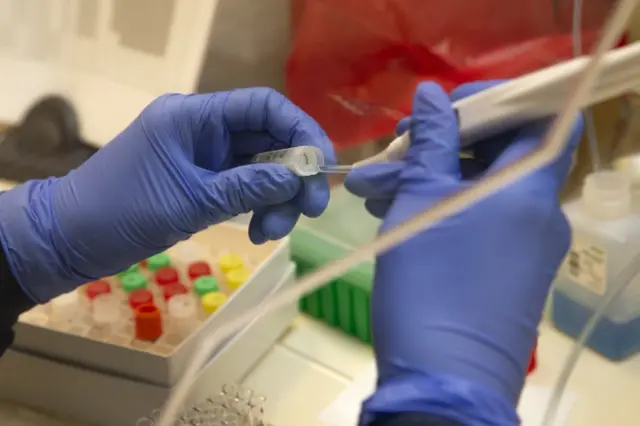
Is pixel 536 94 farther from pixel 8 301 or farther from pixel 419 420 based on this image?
pixel 8 301

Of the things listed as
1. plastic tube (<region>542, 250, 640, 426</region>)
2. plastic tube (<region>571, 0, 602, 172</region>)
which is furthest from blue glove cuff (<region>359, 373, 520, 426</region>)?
plastic tube (<region>571, 0, 602, 172</region>)

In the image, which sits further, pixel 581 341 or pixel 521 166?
pixel 581 341

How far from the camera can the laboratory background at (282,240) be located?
0.79 meters

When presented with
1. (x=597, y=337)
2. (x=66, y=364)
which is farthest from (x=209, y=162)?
(x=597, y=337)

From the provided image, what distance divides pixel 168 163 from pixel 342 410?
1.08 ft

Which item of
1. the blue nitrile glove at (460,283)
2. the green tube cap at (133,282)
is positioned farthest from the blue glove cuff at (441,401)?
the green tube cap at (133,282)

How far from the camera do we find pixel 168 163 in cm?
68

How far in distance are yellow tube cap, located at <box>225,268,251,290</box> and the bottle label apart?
375 mm

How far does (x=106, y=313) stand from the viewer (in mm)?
824

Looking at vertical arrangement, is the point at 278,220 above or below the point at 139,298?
above

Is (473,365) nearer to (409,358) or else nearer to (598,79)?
(409,358)

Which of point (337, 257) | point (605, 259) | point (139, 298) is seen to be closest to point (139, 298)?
point (139, 298)

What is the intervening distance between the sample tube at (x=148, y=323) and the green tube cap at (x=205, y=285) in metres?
0.06

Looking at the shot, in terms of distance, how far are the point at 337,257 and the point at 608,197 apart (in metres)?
0.31
